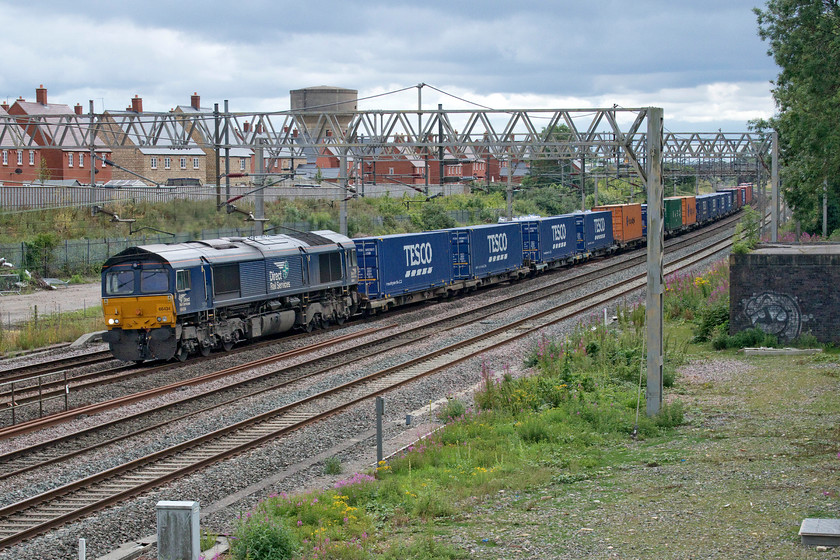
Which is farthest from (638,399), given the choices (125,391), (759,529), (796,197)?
(796,197)

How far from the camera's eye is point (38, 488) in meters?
13.5

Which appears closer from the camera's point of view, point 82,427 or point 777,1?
point 82,427

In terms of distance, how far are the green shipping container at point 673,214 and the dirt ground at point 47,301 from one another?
130 ft

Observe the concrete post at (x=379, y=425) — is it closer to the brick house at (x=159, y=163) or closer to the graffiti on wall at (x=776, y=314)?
the graffiti on wall at (x=776, y=314)

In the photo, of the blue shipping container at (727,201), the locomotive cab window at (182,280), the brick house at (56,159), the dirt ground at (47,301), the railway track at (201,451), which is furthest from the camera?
the blue shipping container at (727,201)

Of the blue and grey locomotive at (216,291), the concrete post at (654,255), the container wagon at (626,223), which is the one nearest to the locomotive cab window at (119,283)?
the blue and grey locomotive at (216,291)

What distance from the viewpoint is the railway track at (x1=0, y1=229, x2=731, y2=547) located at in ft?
40.6

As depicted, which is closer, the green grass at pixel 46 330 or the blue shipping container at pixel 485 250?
the green grass at pixel 46 330

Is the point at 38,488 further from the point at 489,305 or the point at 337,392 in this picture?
the point at 489,305

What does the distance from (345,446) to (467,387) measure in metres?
5.56

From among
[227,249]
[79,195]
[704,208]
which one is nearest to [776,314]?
[227,249]

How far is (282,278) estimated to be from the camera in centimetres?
2769

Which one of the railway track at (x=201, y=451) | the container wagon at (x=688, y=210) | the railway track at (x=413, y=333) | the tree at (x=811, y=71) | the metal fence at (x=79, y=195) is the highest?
the tree at (x=811, y=71)

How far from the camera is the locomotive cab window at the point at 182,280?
76.8ft
